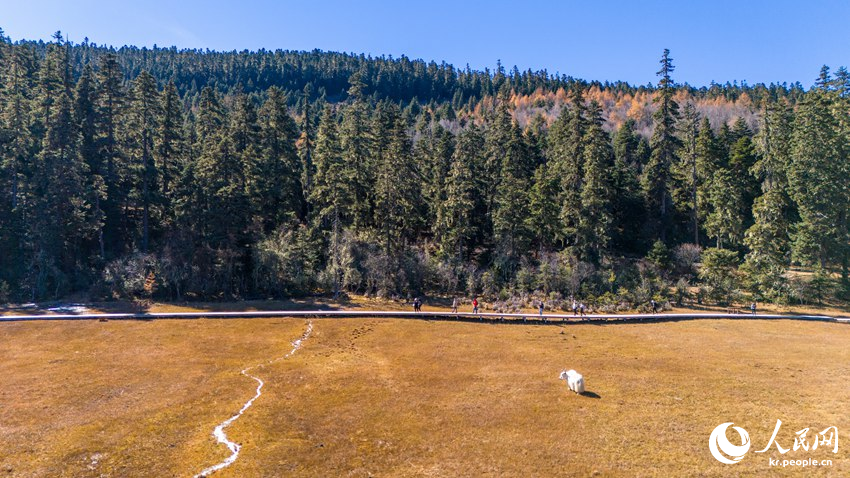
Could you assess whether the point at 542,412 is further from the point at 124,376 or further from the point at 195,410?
the point at 124,376

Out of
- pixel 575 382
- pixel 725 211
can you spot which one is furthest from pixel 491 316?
pixel 725 211

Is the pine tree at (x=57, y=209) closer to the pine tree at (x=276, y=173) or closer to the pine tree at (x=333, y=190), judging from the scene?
the pine tree at (x=276, y=173)

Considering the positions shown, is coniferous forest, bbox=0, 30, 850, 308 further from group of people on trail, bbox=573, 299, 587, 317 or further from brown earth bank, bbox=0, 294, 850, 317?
group of people on trail, bbox=573, 299, 587, 317

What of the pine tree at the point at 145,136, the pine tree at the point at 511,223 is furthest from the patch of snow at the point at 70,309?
the pine tree at the point at 511,223

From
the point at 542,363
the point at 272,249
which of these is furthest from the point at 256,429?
the point at 272,249

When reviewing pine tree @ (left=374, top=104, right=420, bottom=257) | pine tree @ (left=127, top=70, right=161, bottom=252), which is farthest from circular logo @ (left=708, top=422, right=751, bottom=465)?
pine tree @ (left=127, top=70, right=161, bottom=252)

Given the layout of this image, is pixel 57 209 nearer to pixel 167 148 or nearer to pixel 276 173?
pixel 167 148
